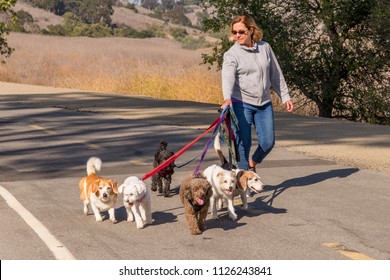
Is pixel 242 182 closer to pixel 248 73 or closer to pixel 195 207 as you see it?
pixel 195 207

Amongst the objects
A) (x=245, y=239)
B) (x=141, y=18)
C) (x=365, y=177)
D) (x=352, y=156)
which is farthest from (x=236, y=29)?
(x=141, y=18)

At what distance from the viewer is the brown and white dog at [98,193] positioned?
9977 millimetres

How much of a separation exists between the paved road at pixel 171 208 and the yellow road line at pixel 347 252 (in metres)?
0.02

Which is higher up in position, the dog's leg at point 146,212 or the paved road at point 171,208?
the dog's leg at point 146,212

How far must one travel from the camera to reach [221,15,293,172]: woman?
1120 cm

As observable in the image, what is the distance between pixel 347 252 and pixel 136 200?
215 centimetres

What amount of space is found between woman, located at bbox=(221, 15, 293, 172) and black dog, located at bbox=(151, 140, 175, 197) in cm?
88

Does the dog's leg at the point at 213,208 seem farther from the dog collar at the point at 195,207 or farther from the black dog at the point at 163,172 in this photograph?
the black dog at the point at 163,172

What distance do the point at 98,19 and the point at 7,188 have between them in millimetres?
128432

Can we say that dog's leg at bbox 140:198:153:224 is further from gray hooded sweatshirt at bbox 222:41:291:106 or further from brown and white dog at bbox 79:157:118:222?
gray hooded sweatshirt at bbox 222:41:291:106

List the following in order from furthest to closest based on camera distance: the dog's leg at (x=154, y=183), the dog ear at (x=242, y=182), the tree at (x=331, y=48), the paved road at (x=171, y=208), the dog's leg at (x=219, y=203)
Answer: the tree at (x=331, y=48) < the dog's leg at (x=154, y=183) < the dog's leg at (x=219, y=203) < the dog ear at (x=242, y=182) < the paved road at (x=171, y=208)

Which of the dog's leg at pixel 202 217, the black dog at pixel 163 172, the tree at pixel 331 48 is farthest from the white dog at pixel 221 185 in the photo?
the tree at pixel 331 48

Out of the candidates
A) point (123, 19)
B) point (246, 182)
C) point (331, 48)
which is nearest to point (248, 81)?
point (246, 182)

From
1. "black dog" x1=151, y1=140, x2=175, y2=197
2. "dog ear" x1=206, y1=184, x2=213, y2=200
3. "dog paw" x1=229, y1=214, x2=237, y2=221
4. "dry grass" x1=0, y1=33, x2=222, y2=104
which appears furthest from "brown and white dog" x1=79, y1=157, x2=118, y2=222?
"dry grass" x1=0, y1=33, x2=222, y2=104
